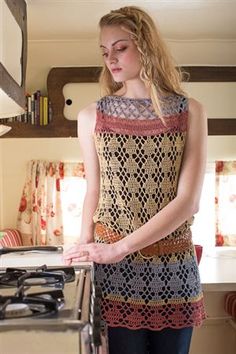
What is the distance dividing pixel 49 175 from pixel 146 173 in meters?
2.14

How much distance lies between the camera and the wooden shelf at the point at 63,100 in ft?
10.5

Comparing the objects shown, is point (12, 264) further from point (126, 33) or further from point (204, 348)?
point (204, 348)

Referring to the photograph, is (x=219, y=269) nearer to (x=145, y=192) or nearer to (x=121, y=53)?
(x=145, y=192)

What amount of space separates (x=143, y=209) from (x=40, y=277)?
0.27 metres


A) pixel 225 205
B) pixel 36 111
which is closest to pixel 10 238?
pixel 36 111

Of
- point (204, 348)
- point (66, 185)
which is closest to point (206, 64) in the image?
point (66, 185)

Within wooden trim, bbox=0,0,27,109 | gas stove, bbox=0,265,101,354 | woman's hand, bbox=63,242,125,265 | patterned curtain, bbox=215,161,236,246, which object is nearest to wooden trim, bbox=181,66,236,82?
patterned curtain, bbox=215,161,236,246

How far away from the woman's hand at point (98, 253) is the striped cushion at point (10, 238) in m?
1.61

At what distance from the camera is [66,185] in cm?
325

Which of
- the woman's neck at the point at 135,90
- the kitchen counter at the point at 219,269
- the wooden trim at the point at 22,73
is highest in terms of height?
the wooden trim at the point at 22,73

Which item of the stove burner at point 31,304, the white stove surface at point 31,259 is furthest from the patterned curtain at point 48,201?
the stove burner at point 31,304

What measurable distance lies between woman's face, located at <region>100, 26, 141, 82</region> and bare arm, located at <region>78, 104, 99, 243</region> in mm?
105

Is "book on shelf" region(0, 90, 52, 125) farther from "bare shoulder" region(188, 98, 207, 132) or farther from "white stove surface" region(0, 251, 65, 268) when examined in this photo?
"bare shoulder" region(188, 98, 207, 132)

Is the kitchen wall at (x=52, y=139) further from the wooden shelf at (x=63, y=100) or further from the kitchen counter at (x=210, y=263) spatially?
the kitchen counter at (x=210, y=263)
